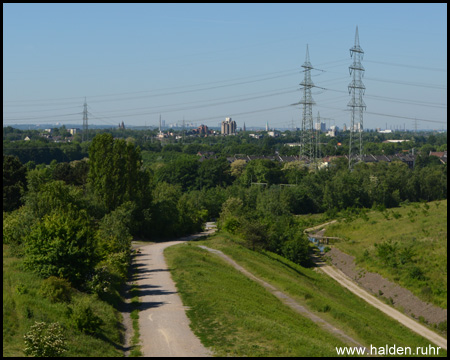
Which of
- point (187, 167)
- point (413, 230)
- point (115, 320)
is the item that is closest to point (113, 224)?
point (115, 320)

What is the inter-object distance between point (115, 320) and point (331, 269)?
111 ft

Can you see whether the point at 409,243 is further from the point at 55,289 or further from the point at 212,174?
the point at 212,174

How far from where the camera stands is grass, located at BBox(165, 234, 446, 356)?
22.3m

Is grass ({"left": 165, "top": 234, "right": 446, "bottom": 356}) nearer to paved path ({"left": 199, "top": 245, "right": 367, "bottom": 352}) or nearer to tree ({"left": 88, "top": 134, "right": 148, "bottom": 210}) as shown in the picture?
paved path ({"left": 199, "top": 245, "right": 367, "bottom": 352})

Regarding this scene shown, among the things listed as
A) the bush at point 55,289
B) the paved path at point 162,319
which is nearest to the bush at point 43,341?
the paved path at point 162,319

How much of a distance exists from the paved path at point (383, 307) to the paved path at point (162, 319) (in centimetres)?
1610

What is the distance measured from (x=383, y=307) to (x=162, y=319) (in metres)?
22.7

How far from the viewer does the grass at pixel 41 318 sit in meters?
19.8

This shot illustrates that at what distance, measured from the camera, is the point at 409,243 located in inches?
2208

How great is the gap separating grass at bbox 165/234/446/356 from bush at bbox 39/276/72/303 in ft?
18.4

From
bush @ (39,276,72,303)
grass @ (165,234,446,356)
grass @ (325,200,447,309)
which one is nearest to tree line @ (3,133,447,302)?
bush @ (39,276,72,303)

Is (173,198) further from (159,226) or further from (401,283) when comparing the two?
(401,283)

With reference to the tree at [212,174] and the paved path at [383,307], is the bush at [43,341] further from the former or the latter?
the tree at [212,174]

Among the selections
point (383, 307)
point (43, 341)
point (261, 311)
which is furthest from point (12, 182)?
point (43, 341)
